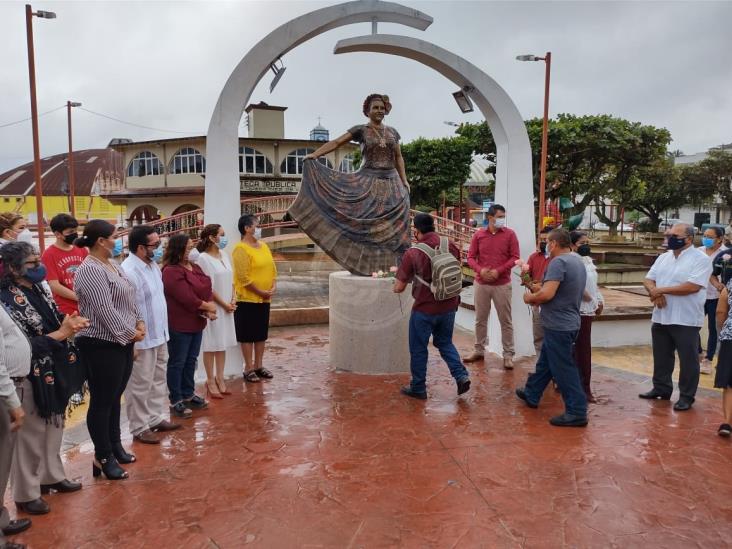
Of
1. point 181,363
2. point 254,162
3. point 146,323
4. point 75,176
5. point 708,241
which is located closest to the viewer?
point 146,323

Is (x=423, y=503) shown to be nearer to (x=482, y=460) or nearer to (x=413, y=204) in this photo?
(x=482, y=460)

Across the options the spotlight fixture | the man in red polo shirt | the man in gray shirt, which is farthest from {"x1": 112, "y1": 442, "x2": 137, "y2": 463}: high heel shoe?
the spotlight fixture

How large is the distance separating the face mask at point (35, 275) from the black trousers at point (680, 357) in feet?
16.5

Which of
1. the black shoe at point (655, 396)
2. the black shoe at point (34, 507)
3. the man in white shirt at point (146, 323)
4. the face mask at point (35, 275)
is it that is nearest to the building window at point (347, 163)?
the black shoe at point (655, 396)

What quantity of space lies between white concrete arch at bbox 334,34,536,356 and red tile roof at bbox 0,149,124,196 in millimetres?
42324

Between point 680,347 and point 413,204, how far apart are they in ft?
86.9

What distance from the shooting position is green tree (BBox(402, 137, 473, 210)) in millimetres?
26953

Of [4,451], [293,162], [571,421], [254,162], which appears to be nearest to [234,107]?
[4,451]

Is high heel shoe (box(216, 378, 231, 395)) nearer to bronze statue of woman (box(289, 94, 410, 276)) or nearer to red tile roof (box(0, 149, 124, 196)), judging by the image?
bronze statue of woman (box(289, 94, 410, 276))

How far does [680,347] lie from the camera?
16.3 feet

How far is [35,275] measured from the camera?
9.78 ft

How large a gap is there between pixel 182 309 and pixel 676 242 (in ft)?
14.3

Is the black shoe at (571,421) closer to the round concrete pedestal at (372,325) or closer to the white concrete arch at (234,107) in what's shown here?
the round concrete pedestal at (372,325)

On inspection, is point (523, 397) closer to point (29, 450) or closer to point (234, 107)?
point (29, 450)
